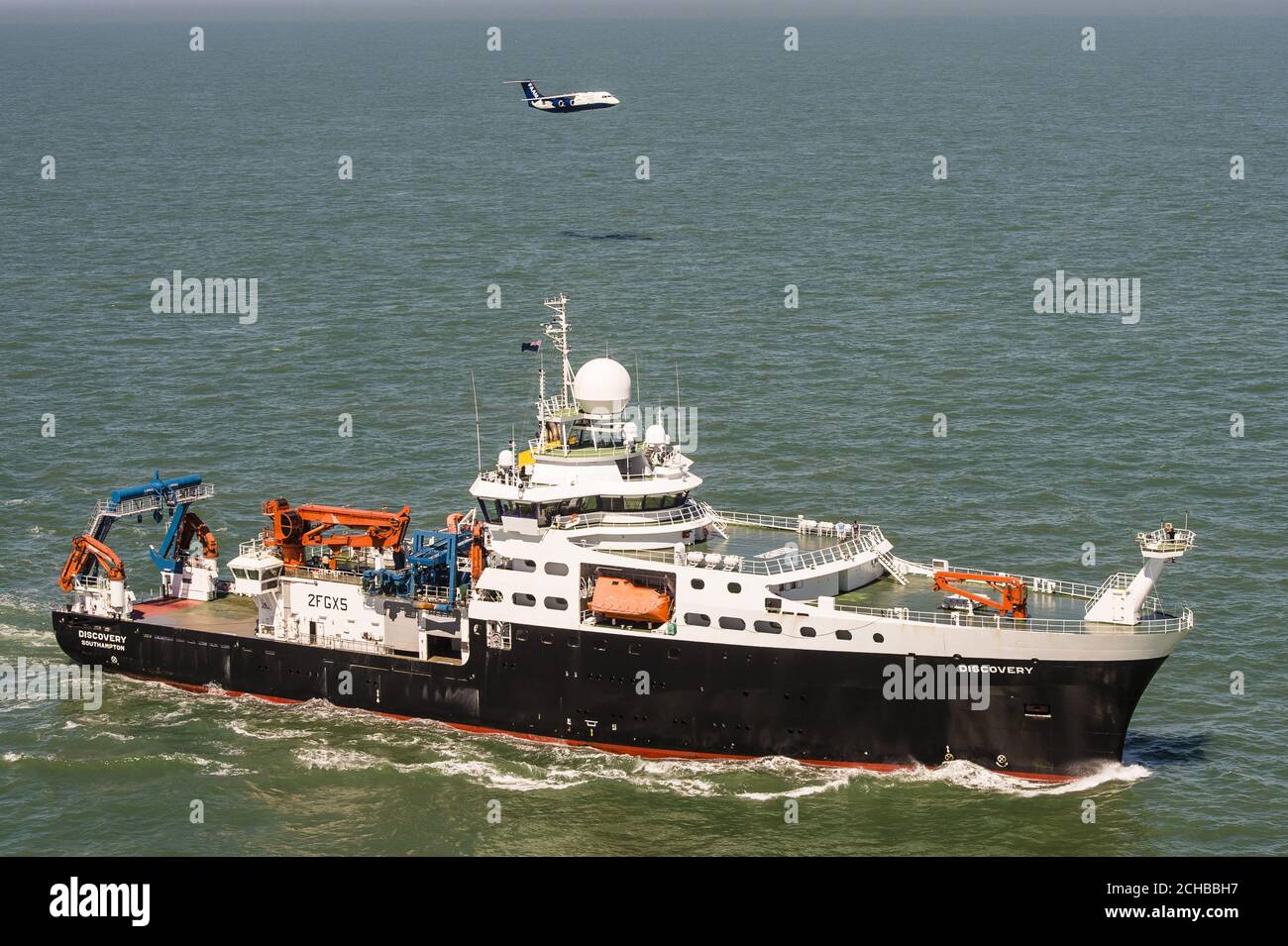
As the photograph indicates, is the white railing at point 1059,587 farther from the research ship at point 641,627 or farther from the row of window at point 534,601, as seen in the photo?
the row of window at point 534,601

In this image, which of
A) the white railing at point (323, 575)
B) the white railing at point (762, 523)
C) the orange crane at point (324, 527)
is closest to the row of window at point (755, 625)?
the white railing at point (762, 523)

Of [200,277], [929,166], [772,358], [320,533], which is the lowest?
[320,533]

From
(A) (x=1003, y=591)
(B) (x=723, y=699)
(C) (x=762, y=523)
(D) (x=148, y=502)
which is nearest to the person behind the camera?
(A) (x=1003, y=591)

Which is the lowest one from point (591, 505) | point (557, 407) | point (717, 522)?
point (717, 522)

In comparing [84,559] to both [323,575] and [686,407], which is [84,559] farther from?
[686,407]

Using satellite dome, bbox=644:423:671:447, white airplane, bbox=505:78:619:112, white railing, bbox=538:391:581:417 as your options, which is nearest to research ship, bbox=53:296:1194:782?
satellite dome, bbox=644:423:671:447

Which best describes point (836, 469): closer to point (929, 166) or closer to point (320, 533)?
point (320, 533)

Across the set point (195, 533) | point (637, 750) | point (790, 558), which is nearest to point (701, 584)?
point (790, 558)

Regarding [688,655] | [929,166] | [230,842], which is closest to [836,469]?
[688,655]
